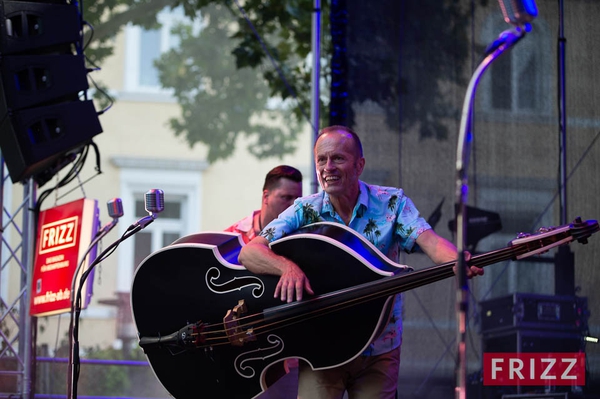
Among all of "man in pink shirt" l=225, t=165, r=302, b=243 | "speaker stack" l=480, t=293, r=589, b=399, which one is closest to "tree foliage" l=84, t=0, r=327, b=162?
"man in pink shirt" l=225, t=165, r=302, b=243

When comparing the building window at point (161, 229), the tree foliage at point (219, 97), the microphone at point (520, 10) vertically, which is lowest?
the microphone at point (520, 10)

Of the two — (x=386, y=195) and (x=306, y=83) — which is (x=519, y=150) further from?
(x=306, y=83)

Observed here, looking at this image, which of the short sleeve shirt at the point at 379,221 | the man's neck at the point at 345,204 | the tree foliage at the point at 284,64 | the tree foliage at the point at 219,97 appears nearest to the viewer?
the short sleeve shirt at the point at 379,221

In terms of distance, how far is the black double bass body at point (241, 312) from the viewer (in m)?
3.04

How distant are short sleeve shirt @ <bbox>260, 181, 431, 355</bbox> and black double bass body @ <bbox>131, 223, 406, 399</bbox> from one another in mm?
78

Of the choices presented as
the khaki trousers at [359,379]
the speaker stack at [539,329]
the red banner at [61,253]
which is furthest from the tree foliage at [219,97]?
the khaki trousers at [359,379]

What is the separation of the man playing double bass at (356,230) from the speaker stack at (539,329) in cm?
150

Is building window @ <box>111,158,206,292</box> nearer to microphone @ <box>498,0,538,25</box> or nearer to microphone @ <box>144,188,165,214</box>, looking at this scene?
microphone @ <box>144,188,165,214</box>

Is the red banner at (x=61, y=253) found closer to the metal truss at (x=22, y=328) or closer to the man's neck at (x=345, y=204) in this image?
the metal truss at (x=22, y=328)

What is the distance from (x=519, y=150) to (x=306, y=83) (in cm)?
397

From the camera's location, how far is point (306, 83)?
8492 mm

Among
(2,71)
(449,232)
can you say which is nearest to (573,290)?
(449,232)

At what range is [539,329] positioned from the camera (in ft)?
14.8

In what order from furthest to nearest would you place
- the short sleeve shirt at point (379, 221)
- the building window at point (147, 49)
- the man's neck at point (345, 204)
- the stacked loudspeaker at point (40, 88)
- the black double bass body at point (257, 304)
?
the building window at point (147, 49) < the stacked loudspeaker at point (40, 88) < the man's neck at point (345, 204) < the short sleeve shirt at point (379, 221) < the black double bass body at point (257, 304)
